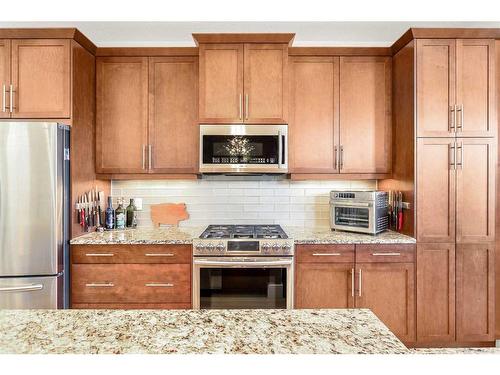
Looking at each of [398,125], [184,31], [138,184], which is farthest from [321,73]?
[138,184]

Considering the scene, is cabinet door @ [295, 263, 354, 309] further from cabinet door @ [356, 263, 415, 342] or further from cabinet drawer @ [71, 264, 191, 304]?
cabinet drawer @ [71, 264, 191, 304]

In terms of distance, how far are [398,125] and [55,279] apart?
2861 millimetres

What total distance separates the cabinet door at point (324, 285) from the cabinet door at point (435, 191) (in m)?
0.64

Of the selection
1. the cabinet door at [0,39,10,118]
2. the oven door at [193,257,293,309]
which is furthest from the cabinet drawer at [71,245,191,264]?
the cabinet door at [0,39,10,118]

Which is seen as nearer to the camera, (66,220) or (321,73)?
(66,220)

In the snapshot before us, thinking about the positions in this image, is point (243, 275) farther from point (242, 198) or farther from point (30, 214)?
point (30, 214)

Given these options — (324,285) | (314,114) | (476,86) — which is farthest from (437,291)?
(314,114)

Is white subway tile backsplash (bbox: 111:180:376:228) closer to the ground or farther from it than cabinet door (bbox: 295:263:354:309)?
farther from it

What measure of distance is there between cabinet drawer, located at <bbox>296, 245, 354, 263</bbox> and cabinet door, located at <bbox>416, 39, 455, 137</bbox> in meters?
1.03

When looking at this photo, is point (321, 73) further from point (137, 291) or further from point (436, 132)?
point (137, 291)

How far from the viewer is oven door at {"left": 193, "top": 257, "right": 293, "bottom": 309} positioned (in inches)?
97.7

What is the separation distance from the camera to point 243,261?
247cm

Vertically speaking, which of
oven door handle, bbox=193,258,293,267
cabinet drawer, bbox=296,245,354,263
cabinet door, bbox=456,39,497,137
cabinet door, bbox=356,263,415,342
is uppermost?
cabinet door, bbox=456,39,497,137

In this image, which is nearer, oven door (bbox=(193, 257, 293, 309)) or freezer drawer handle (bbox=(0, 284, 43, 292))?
freezer drawer handle (bbox=(0, 284, 43, 292))
